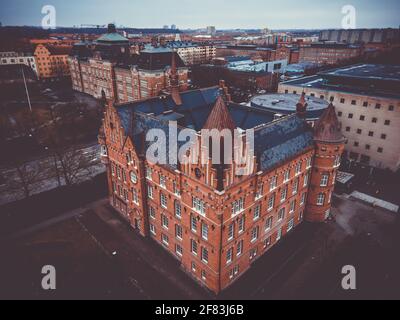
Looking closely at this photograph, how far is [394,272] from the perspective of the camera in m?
45.7

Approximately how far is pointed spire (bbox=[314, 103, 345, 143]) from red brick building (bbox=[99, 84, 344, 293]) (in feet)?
0.53

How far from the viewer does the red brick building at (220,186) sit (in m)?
37.9

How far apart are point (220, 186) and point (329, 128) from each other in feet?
87.5

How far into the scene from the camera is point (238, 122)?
56344mm

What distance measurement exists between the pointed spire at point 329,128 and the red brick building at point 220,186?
0.53 feet

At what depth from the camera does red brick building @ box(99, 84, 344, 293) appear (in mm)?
37938

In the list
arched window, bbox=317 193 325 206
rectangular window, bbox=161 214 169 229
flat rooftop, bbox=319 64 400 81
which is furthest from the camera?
flat rooftop, bbox=319 64 400 81

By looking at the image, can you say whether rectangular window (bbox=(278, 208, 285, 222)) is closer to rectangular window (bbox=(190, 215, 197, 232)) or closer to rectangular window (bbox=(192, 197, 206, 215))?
rectangular window (bbox=(190, 215, 197, 232))

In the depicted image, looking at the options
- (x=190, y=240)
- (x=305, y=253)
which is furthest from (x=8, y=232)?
(x=305, y=253)

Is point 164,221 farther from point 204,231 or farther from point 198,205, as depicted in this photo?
point 198,205

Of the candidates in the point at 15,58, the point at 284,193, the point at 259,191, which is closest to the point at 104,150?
the point at 259,191

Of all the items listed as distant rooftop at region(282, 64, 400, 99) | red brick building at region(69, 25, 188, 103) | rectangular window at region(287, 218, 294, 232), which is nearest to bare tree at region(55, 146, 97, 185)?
red brick building at region(69, 25, 188, 103)

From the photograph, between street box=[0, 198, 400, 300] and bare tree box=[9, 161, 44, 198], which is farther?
bare tree box=[9, 161, 44, 198]
